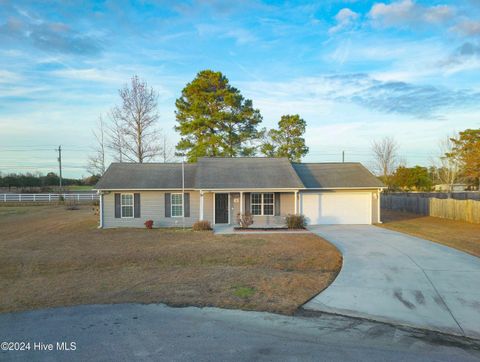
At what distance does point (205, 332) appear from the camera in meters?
6.25

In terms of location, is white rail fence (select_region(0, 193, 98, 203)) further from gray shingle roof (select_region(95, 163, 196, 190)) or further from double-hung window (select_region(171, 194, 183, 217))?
double-hung window (select_region(171, 194, 183, 217))

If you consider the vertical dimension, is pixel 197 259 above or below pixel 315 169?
below

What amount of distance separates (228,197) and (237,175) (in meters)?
1.47

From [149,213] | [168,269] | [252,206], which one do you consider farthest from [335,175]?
[168,269]

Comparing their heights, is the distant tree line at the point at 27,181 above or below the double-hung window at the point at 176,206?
above

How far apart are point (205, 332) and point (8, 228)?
20211mm

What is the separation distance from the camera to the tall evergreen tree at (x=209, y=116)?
1332 inches

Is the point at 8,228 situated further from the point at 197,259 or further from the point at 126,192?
the point at 197,259

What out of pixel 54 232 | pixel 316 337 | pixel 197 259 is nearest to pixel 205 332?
pixel 316 337

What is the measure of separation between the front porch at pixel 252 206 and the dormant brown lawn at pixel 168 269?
11.3ft

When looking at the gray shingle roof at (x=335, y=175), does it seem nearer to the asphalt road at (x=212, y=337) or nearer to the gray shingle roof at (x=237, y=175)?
the gray shingle roof at (x=237, y=175)

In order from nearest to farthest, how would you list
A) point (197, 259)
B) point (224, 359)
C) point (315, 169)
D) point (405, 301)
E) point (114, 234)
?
point (224, 359) → point (405, 301) → point (197, 259) → point (114, 234) → point (315, 169)

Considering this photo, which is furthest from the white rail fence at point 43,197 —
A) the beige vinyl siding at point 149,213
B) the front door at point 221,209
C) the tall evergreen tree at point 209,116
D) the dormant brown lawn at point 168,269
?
the front door at point 221,209

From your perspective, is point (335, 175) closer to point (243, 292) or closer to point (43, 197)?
point (243, 292)
